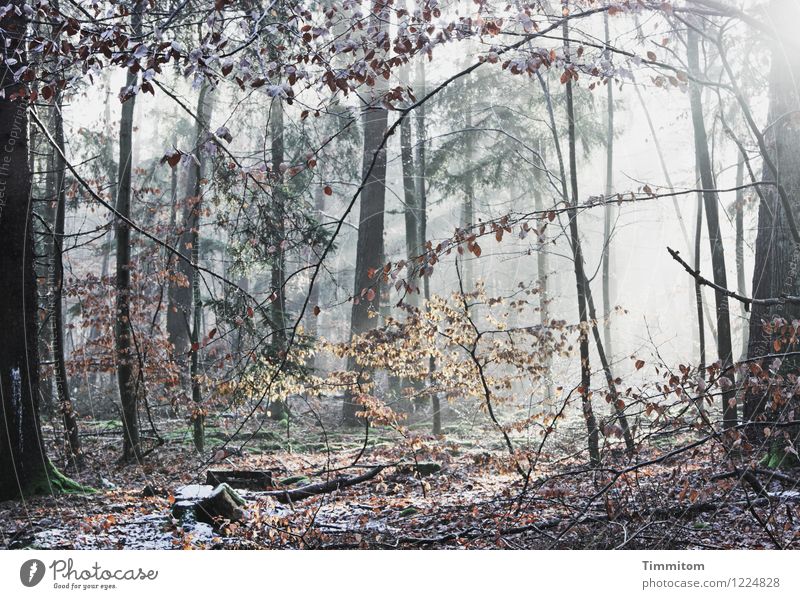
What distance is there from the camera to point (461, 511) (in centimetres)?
478

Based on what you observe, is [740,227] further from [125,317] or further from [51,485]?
[51,485]

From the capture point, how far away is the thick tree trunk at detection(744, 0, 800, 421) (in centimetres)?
479

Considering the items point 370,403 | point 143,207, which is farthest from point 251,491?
point 143,207

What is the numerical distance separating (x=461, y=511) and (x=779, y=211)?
339 centimetres

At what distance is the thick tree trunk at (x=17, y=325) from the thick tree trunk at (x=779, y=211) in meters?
5.01

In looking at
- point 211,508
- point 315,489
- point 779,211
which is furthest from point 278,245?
point 779,211

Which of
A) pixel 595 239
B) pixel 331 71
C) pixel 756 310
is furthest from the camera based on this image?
pixel 595 239

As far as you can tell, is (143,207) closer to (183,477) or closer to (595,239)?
(183,477)

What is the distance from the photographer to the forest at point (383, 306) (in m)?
3.09

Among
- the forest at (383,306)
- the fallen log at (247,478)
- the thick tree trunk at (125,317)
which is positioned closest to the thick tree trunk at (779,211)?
the forest at (383,306)

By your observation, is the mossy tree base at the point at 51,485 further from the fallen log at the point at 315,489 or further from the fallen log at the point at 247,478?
the fallen log at the point at 315,489
